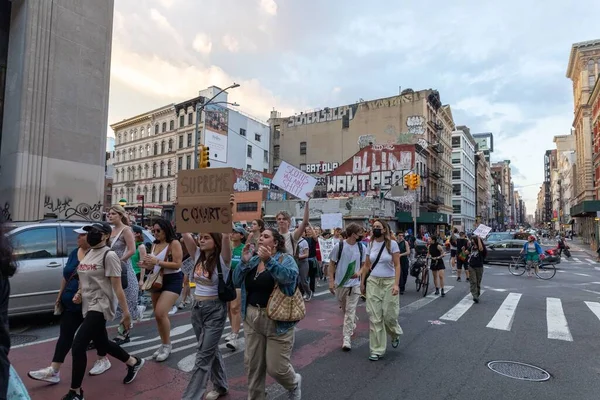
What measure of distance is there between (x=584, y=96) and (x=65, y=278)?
70.7 metres

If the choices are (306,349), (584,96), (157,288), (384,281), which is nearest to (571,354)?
(384,281)

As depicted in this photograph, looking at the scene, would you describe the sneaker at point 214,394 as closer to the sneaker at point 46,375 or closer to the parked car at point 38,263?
the sneaker at point 46,375

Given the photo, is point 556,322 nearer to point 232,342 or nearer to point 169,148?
point 232,342

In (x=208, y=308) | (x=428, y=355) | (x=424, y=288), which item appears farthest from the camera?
(x=424, y=288)

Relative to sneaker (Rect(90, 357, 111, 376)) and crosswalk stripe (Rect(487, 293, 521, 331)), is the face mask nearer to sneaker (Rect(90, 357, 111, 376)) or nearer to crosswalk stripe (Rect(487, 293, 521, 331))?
sneaker (Rect(90, 357, 111, 376))

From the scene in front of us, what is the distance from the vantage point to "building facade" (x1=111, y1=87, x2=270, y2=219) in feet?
172

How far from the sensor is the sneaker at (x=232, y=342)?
588 centimetres

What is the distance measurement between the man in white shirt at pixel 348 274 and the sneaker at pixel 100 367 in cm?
331

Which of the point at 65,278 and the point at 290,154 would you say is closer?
the point at 65,278

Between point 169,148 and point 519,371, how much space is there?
55890mm

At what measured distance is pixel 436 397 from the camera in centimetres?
436

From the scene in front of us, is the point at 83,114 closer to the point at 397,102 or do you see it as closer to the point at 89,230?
the point at 89,230

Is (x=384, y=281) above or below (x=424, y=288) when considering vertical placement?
above

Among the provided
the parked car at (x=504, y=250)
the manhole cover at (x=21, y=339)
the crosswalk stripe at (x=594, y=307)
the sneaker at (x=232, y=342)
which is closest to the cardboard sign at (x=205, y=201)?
the sneaker at (x=232, y=342)
